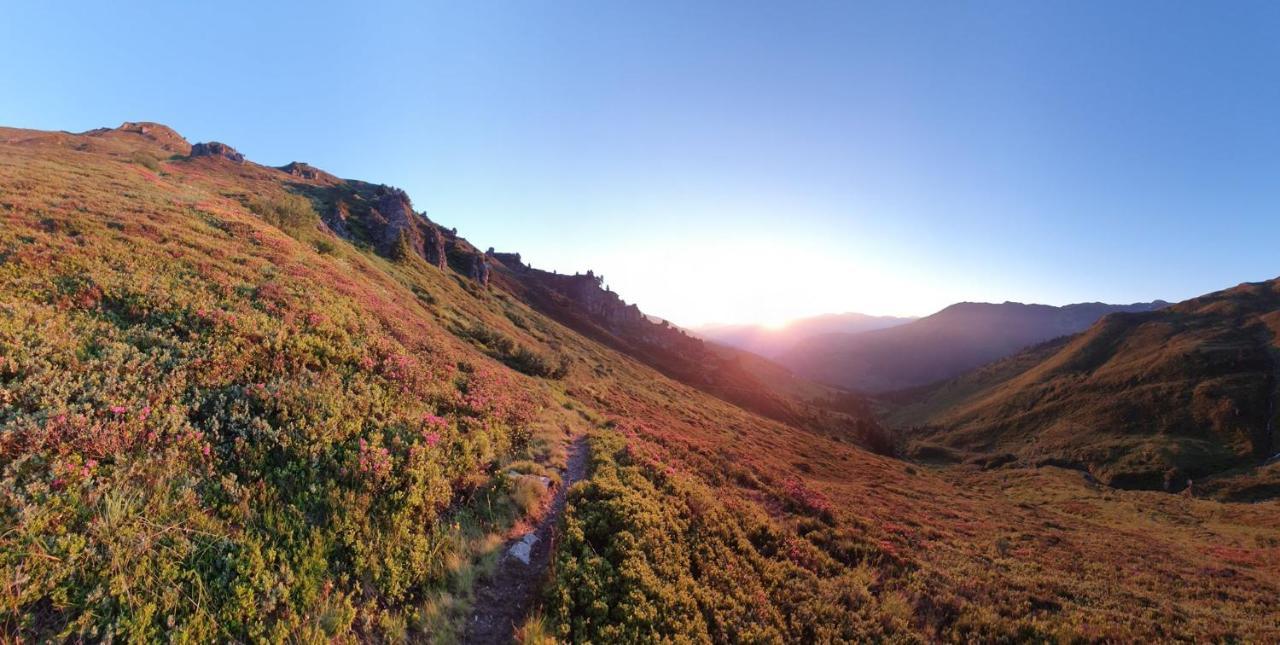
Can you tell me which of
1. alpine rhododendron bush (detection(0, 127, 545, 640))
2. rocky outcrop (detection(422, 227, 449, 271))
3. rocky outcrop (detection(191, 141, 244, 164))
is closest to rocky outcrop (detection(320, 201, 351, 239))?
rocky outcrop (detection(422, 227, 449, 271))

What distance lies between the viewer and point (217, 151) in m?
97.2

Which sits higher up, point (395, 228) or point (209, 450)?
point (395, 228)

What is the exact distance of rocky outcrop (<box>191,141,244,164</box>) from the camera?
93.9 m

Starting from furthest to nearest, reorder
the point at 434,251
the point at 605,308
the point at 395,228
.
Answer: the point at 605,308
the point at 434,251
the point at 395,228

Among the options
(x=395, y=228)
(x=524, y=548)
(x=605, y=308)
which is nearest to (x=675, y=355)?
(x=605, y=308)

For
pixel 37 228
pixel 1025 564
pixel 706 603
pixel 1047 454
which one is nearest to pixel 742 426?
pixel 1025 564

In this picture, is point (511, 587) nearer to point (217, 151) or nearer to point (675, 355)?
point (675, 355)

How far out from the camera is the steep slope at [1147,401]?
56.7 m

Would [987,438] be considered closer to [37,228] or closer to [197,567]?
[197,567]

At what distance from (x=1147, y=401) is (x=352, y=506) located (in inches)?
4256

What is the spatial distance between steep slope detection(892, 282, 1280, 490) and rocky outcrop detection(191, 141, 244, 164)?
526ft

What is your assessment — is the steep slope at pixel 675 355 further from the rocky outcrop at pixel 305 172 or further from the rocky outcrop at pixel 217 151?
the rocky outcrop at pixel 217 151

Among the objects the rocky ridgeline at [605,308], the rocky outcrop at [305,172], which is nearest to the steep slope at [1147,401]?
the rocky ridgeline at [605,308]

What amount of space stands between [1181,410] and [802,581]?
97.0 m
